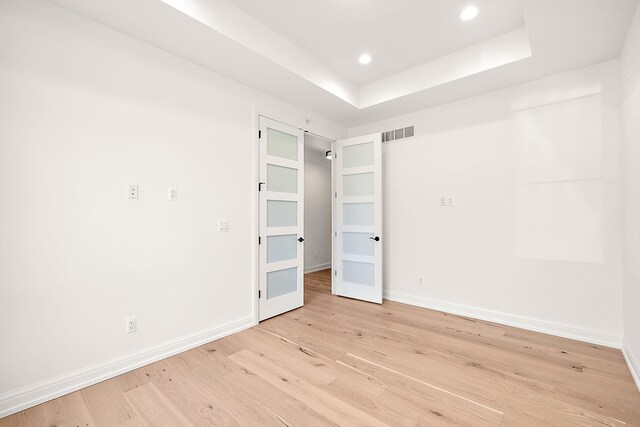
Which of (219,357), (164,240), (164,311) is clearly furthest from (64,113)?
(219,357)

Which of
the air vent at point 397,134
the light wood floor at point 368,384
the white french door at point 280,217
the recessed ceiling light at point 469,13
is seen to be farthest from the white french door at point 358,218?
the recessed ceiling light at point 469,13

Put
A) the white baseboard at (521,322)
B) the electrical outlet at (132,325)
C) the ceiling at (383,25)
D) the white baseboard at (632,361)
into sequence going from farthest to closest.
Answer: the white baseboard at (521,322)
the ceiling at (383,25)
the electrical outlet at (132,325)
the white baseboard at (632,361)

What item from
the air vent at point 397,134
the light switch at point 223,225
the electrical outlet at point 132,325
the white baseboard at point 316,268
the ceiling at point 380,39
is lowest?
the white baseboard at point 316,268

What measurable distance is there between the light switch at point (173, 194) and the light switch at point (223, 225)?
50cm

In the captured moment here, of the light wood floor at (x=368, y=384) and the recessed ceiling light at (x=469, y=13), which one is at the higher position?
the recessed ceiling light at (x=469, y=13)

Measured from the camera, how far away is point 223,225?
9.58ft

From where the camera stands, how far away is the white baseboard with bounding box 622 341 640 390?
A: 6.68 ft

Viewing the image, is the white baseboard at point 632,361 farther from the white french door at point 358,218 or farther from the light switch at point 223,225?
the light switch at point 223,225

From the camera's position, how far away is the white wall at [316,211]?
625cm

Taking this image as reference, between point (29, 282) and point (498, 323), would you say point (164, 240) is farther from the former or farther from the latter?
point (498, 323)

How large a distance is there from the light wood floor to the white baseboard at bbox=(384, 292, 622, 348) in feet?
0.34

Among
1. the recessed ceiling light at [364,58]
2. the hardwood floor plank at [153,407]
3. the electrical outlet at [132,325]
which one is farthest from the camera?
the recessed ceiling light at [364,58]

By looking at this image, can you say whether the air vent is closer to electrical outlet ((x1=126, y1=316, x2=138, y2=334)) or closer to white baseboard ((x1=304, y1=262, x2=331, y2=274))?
white baseboard ((x1=304, y1=262, x2=331, y2=274))

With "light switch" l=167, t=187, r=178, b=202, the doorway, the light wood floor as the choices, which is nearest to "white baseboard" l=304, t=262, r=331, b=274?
the doorway
